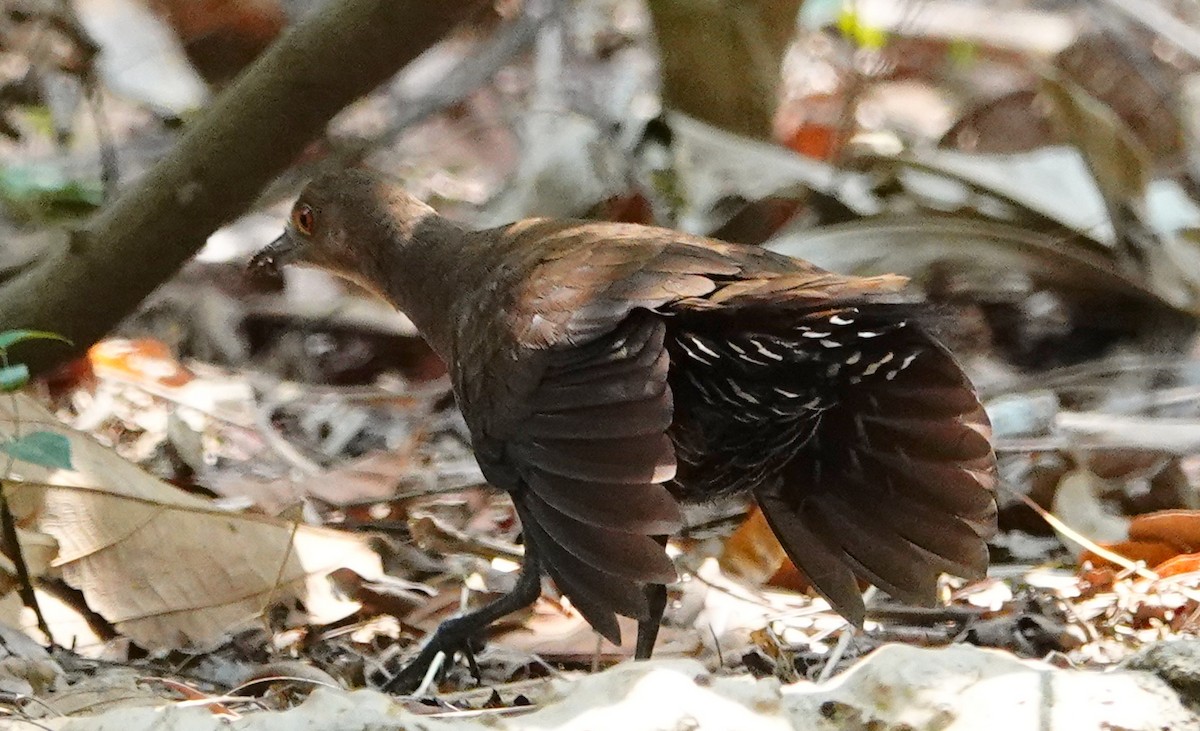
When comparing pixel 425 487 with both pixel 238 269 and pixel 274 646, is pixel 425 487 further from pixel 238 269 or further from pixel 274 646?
pixel 238 269

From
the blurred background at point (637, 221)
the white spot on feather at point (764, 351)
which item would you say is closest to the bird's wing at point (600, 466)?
the white spot on feather at point (764, 351)

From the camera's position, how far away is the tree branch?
3967 mm

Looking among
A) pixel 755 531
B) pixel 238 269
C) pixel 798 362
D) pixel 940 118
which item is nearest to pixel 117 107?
pixel 238 269

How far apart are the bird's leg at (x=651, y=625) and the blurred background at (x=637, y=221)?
17 cm

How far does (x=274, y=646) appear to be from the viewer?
12.1ft

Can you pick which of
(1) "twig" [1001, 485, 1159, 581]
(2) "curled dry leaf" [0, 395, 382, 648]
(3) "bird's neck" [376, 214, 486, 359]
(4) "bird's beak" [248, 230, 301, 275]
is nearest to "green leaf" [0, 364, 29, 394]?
(2) "curled dry leaf" [0, 395, 382, 648]

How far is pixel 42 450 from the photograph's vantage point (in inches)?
122

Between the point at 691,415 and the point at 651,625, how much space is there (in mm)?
515

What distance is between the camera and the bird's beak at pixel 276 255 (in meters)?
4.85

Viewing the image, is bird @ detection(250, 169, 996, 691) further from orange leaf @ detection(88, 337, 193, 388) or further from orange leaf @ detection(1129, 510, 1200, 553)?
orange leaf @ detection(88, 337, 193, 388)

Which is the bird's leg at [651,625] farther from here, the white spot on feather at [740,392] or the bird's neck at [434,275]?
the bird's neck at [434,275]

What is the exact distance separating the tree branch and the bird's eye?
55 cm

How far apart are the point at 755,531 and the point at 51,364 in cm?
196

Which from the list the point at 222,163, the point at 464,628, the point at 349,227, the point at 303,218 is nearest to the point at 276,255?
the point at 303,218
